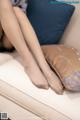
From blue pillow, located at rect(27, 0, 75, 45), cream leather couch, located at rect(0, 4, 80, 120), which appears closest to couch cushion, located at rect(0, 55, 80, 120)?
cream leather couch, located at rect(0, 4, 80, 120)

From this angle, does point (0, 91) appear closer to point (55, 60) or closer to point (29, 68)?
point (29, 68)

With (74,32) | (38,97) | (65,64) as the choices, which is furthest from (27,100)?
(74,32)

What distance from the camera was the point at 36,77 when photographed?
1.27 meters

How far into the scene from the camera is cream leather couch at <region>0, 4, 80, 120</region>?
1.10 meters

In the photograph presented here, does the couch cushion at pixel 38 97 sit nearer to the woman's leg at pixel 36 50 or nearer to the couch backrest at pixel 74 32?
the woman's leg at pixel 36 50

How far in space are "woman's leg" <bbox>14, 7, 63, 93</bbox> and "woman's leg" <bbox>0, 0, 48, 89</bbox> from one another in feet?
Answer: 0.10

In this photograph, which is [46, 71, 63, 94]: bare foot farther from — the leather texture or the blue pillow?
the blue pillow

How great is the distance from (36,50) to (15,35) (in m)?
0.15

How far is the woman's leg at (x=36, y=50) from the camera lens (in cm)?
124


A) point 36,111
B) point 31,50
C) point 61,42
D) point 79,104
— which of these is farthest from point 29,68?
point 61,42

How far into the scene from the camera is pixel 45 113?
1.14 m

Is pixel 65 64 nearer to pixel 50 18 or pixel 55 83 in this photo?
pixel 55 83

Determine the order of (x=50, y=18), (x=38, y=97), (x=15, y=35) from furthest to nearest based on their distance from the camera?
(x=50, y=18)
(x=15, y=35)
(x=38, y=97)

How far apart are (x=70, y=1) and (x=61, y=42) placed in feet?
0.97
